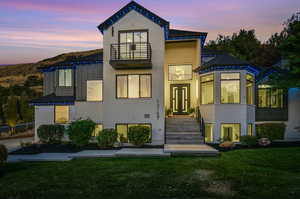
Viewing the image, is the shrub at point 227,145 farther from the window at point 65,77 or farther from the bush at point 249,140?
the window at point 65,77

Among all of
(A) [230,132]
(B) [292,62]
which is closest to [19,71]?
(A) [230,132]

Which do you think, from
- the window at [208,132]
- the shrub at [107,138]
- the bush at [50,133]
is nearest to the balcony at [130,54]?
the shrub at [107,138]

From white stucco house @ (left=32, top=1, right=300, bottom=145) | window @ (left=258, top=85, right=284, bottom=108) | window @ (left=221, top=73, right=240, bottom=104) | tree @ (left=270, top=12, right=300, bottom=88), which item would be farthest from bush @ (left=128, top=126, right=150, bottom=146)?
window @ (left=258, top=85, right=284, bottom=108)

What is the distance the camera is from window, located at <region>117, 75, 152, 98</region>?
16.2m

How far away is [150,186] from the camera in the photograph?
278 inches

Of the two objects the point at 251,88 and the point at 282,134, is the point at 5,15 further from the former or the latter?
the point at 282,134

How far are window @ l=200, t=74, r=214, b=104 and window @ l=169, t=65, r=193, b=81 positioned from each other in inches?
93.3

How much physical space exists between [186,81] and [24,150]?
13.3m

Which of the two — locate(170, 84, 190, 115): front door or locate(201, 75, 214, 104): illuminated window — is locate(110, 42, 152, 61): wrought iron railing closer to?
locate(201, 75, 214, 104): illuminated window

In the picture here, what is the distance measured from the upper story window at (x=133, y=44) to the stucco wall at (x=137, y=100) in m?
0.37

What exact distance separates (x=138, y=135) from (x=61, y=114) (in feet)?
24.7

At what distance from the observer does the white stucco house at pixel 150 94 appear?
1577 centimetres

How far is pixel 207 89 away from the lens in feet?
55.1

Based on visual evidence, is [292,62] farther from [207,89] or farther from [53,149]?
[53,149]
